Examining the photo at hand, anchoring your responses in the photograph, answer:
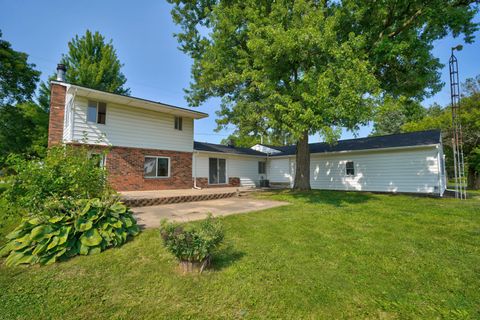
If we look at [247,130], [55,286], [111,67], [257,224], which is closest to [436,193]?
[247,130]

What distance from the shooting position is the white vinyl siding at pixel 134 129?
10.4 m

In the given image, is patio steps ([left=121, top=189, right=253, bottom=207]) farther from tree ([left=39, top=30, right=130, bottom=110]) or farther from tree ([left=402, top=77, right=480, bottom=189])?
tree ([left=402, top=77, right=480, bottom=189])

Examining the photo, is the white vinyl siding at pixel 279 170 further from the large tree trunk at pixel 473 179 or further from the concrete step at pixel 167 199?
the large tree trunk at pixel 473 179

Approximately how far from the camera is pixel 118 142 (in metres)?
11.3

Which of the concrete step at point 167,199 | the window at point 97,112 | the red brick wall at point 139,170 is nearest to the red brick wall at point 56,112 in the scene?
the window at point 97,112

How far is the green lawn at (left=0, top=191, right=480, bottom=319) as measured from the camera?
2.62 metres

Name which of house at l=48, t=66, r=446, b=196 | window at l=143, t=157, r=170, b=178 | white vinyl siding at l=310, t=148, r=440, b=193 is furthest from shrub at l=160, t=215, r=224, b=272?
white vinyl siding at l=310, t=148, r=440, b=193

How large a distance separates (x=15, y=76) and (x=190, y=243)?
26.4 m

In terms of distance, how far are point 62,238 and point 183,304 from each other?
2871mm

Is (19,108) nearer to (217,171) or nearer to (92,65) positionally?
(92,65)

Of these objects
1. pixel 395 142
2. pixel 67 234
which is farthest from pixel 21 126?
pixel 395 142

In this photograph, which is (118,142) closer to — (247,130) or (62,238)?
(247,130)

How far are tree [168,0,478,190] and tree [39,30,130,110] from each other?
13.5m

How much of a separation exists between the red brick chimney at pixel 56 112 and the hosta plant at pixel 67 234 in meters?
8.12
